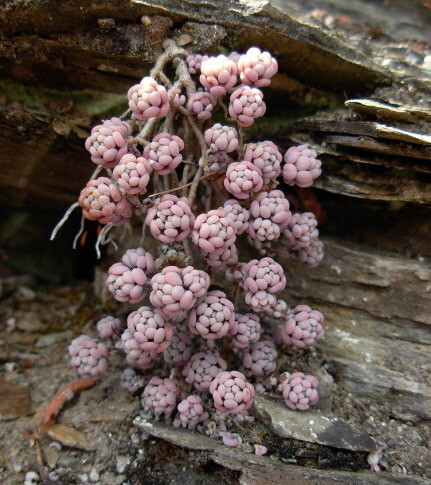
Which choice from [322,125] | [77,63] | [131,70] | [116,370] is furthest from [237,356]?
[77,63]

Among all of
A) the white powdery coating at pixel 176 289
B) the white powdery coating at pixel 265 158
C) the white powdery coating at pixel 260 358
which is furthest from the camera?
the white powdery coating at pixel 260 358

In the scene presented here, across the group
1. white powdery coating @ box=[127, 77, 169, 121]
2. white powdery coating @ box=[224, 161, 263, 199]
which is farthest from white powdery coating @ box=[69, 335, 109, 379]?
white powdery coating @ box=[127, 77, 169, 121]

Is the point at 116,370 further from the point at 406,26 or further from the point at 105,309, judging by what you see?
the point at 406,26

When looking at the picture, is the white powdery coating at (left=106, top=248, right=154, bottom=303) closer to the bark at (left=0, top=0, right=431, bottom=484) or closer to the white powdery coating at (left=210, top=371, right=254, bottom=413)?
the white powdery coating at (left=210, top=371, right=254, bottom=413)

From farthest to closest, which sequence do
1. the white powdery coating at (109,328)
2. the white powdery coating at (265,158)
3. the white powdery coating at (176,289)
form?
the white powdery coating at (109,328) < the white powdery coating at (265,158) < the white powdery coating at (176,289)

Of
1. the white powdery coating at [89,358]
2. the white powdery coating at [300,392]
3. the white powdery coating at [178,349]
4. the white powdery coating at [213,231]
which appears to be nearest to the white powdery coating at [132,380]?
the white powdery coating at [89,358]

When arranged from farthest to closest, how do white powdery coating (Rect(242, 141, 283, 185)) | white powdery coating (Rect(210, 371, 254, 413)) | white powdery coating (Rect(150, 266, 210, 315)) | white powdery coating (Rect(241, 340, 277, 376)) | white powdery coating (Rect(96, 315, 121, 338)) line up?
1. white powdery coating (Rect(96, 315, 121, 338))
2. white powdery coating (Rect(241, 340, 277, 376))
3. white powdery coating (Rect(242, 141, 283, 185))
4. white powdery coating (Rect(210, 371, 254, 413))
5. white powdery coating (Rect(150, 266, 210, 315))

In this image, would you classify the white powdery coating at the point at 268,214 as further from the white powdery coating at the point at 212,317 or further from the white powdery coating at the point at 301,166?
the white powdery coating at the point at 212,317
